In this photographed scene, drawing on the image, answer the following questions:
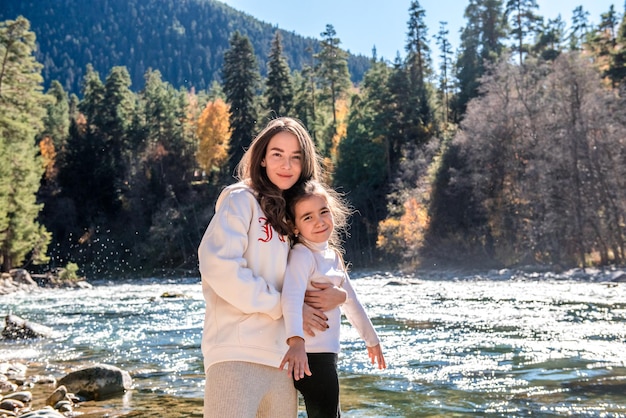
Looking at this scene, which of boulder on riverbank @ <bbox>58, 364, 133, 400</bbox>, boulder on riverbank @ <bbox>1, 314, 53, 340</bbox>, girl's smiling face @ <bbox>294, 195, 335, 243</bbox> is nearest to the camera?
girl's smiling face @ <bbox>294, 195, 335, 243</bbox>

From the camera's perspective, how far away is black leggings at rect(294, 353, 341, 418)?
2629 mm

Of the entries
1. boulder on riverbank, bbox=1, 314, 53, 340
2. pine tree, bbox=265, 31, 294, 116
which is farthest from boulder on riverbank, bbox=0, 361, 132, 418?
pine tree, bbox=265, 31, 294, 116

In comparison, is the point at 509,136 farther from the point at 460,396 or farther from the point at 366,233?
the point at 460,396

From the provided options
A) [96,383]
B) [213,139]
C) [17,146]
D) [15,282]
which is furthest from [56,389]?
[213,139]

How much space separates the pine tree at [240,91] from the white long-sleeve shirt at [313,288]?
142 feet

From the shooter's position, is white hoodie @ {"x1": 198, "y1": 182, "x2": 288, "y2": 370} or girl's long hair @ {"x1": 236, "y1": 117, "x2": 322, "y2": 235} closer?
white hoodie @ {"x1": 198, "y1": 182, "x2": 288, "y2": 370}

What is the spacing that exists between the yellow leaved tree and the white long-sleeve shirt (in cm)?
4863

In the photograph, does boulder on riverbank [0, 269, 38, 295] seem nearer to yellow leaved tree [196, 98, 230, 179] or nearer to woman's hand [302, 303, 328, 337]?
yellow leaved tree [196, 98, 230, 179]

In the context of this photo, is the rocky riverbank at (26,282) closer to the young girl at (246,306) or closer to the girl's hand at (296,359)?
the young girl at (246,306)

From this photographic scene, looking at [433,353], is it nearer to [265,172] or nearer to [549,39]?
[265,172]

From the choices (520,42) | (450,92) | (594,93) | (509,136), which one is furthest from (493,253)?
(450,92)

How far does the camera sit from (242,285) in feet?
7.76

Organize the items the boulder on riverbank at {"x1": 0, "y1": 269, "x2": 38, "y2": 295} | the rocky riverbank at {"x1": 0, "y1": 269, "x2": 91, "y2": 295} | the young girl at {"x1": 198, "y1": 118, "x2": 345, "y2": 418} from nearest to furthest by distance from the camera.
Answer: the young girl at {"x1": 198, "y1": 118, "x2": 345, "y2": 418} → the boulder on riverbank at {"x1": 0, "y1": 269, "x2": 38, "y2": 295} → the rocky riverbank at {"x1": 0, "y1": 269, "x2": 91, "y2": 295}

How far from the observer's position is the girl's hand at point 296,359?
2.42 meters
